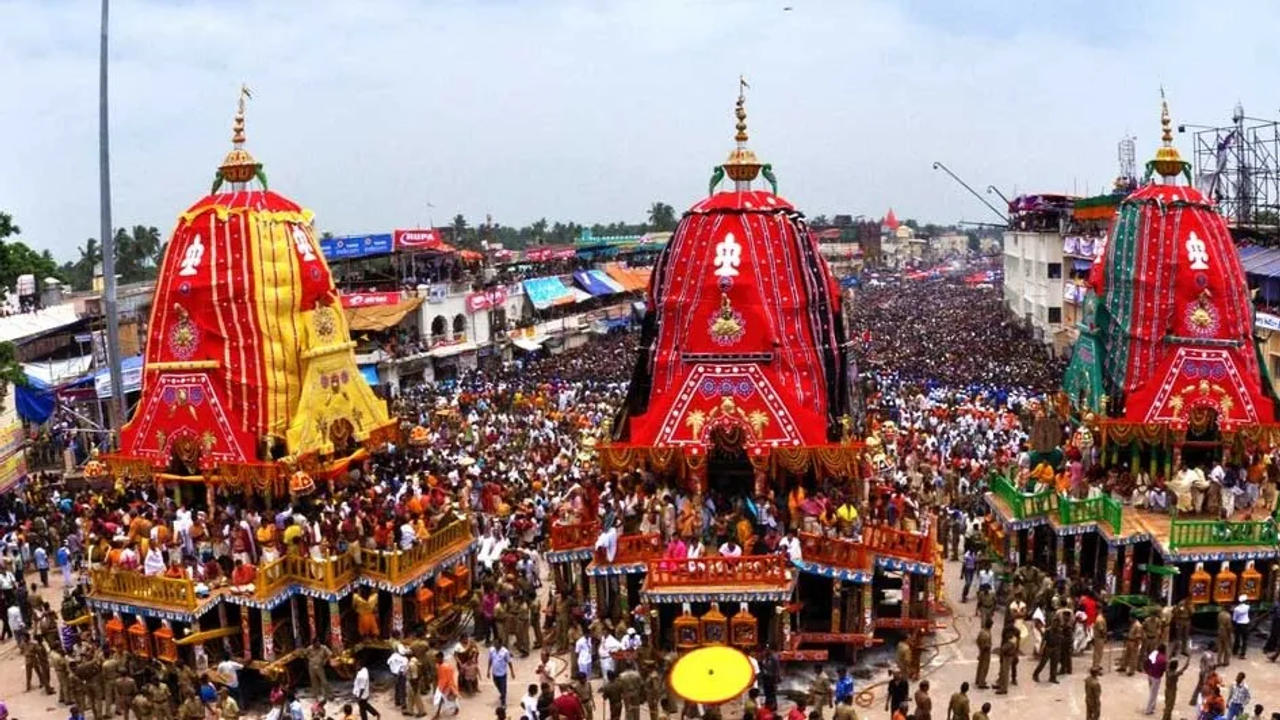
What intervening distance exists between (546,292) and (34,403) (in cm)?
2781

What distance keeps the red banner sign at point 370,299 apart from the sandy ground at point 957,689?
2634 centimetres

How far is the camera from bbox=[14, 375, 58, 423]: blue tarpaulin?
30.9 m

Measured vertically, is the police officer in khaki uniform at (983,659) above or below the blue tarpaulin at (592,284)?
below

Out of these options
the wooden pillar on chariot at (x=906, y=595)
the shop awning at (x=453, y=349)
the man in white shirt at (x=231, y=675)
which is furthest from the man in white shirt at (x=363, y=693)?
the shop awning at (x=453, y=349)

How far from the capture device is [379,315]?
4212 centimetres

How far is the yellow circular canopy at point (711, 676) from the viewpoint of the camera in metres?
12.0

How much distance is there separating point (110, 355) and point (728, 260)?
48.9 ft

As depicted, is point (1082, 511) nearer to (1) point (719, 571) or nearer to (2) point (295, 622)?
(1) point (719, 571)

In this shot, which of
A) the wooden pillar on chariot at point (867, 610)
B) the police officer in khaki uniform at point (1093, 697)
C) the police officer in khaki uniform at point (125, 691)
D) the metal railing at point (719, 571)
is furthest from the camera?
the wooden pillar on chariot at point (867, 610)

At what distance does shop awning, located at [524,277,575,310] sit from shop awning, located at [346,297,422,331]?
11051mm

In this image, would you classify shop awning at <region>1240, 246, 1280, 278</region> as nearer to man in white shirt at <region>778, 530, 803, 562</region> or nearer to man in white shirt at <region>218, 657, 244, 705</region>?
man in white shirt at <region>778, 530, 803, 562</region>

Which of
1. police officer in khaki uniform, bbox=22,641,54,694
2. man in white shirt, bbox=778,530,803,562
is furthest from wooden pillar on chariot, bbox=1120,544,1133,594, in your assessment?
police officer in khaki uniform, bbox=22,641,54,694

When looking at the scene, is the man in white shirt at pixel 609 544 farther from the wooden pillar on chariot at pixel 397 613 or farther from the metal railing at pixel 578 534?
the wooden pillar on chariot at pixel 397 613

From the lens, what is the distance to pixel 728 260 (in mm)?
19109
